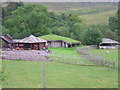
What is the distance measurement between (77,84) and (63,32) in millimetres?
46470

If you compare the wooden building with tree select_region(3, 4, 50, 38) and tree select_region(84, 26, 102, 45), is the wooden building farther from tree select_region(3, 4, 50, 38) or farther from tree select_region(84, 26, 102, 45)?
tree select_region(84, 26, 102, 45)

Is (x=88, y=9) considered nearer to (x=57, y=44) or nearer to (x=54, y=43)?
(x=57, y=44)

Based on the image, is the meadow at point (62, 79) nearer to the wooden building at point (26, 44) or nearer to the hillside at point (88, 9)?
the wooden building at point (26, 44)

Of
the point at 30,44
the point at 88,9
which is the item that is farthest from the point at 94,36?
the point at 88,9

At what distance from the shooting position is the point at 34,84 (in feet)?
45.6

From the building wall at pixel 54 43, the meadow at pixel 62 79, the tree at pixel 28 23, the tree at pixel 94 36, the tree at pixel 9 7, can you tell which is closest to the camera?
the meadow at pixel 62 79

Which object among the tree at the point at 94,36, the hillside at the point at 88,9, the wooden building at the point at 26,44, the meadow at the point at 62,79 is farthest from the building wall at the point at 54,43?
the hillside at the point at 88,9

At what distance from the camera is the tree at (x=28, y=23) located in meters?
50.6

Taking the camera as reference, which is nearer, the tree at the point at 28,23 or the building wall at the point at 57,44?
the building wall at the point at 57,44

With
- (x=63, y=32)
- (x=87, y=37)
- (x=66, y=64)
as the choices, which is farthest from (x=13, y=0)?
(x=66, y=64)

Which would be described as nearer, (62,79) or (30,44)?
(62,79)

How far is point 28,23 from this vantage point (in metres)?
52.6

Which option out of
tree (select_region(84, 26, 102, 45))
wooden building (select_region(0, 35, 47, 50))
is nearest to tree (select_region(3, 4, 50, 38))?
tree (select_region(84, 26, 102, 45))

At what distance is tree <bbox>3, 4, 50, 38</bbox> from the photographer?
50.6 m
